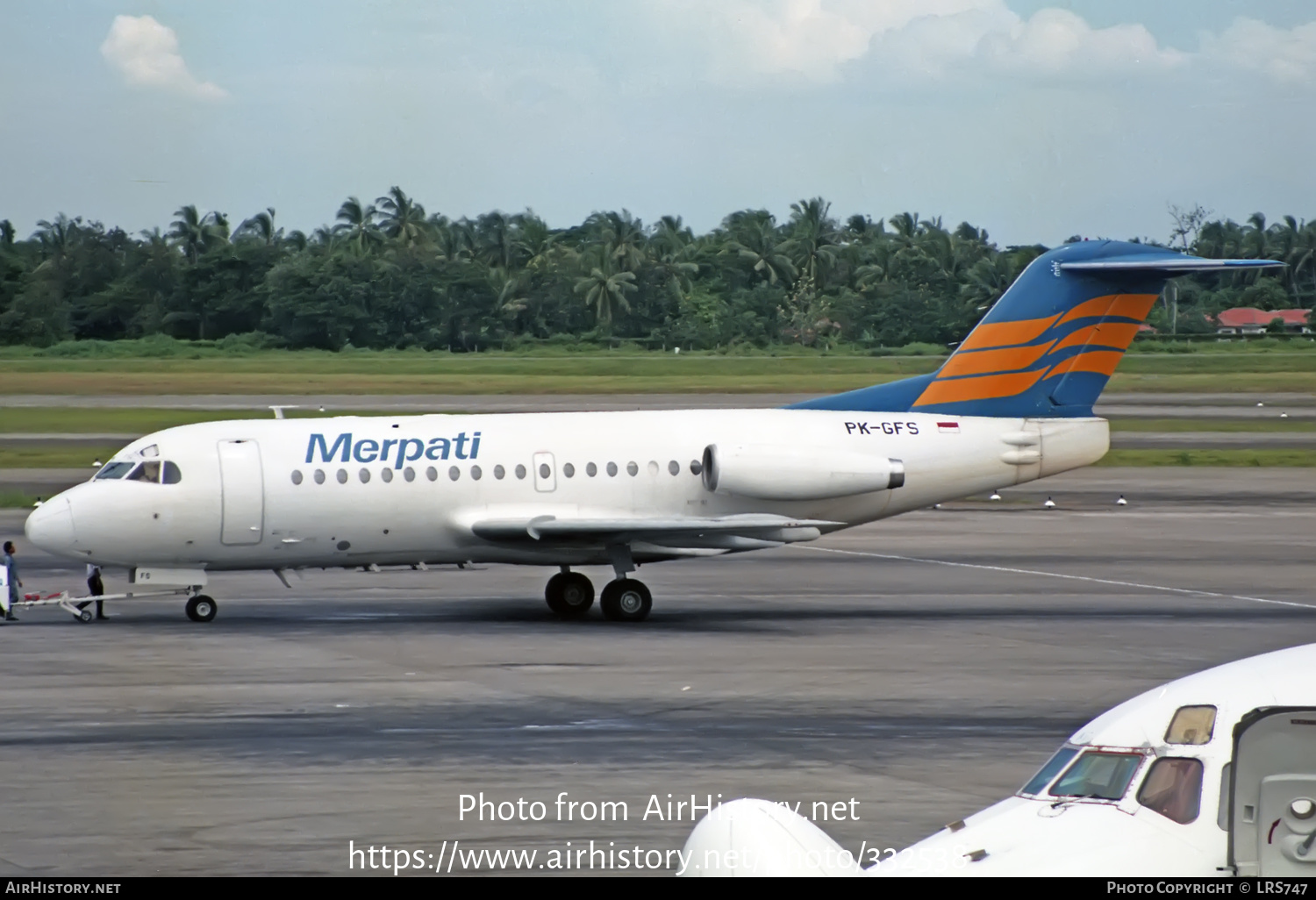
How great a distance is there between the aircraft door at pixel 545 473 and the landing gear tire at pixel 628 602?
189 centimetres

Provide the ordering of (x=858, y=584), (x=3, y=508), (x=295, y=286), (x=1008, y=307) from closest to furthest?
(x=1008, y=307) → (x=858, y=584) → (x=3, y=508) → (x=295, y=286)

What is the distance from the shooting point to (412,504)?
26.8 meters

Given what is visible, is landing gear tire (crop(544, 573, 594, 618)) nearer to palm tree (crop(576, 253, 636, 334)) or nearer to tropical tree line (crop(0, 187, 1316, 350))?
tropical tree line (crop(0, 187, 1316, 350))

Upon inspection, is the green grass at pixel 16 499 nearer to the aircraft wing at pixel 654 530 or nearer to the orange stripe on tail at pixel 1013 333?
the aircraft wing at pixel 654 530

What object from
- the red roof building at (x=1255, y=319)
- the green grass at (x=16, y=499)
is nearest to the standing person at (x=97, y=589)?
the green grass at (x=16, y=499)

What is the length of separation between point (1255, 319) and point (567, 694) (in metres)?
127

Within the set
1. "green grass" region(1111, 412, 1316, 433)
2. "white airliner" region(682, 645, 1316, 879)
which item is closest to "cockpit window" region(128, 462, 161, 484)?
"white airliner" region(682, 645, 1316, 879)

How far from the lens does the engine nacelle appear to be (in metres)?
27.3

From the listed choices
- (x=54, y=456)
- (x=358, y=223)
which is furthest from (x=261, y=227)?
(x=54, y=456)

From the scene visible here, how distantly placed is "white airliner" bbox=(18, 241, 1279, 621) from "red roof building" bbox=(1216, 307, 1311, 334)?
109 m

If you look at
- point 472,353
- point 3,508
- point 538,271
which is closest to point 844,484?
point 3,508

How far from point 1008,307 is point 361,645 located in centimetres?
1246

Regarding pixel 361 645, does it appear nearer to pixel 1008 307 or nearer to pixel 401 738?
pixel 401 738

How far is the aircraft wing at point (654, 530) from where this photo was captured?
26.2 meters
